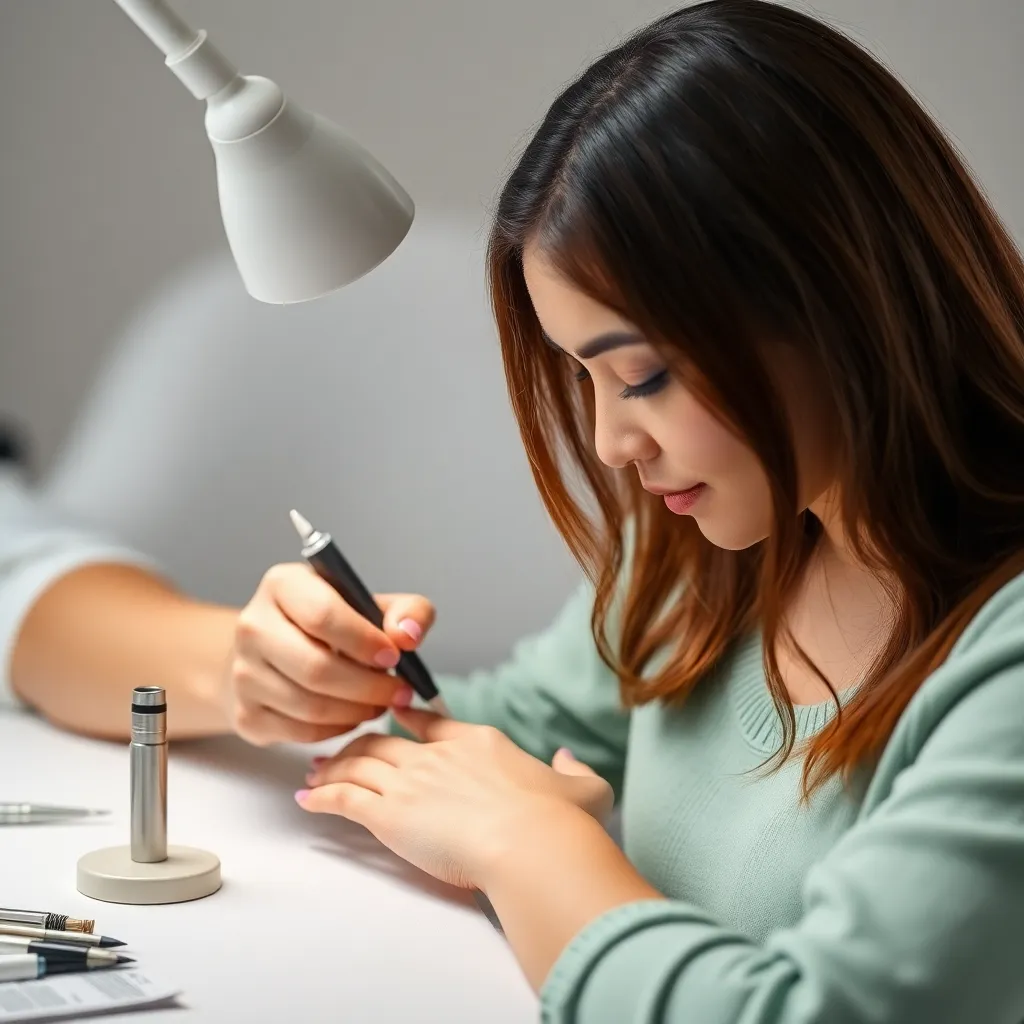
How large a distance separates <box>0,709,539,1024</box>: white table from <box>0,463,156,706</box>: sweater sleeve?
16cm

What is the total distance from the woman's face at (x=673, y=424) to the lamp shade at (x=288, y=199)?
96 mm

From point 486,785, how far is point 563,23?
3.83ft

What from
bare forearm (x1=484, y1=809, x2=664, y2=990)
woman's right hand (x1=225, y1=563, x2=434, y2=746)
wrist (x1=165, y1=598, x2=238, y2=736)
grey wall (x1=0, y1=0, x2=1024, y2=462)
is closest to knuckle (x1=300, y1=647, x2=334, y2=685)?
woman's right hand (x1=225, y1=563, x2=434, y2=746)

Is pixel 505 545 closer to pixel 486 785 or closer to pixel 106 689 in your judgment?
pixel 106 689

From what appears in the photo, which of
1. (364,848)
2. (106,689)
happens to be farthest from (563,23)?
(364,848)

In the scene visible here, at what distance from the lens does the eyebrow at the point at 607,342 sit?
0.67 m

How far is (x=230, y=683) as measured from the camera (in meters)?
0.96

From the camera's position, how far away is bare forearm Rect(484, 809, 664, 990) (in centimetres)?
61

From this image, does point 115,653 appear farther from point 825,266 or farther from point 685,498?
point 825,266

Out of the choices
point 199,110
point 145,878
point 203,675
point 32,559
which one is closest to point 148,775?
point 145,878

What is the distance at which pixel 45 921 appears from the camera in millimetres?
653

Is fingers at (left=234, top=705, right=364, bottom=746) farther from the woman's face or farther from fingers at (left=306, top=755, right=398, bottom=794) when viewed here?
the woman's face

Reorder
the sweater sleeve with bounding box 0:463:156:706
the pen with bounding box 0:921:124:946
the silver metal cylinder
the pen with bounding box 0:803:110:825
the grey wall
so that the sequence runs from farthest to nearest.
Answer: the grey wall < the sweater sleeve with bounding box 0:463:156:706 < the pen with bounding box 0:803:110:825 < the silver metal cylinder < the pen with bounding box 0:921:124:946

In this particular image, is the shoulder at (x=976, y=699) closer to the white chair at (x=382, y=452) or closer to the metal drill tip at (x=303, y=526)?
the metal drill tip at (x=303, y=526)
